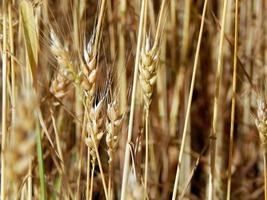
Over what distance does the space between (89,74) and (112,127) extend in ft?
0.27

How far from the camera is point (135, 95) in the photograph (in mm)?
707

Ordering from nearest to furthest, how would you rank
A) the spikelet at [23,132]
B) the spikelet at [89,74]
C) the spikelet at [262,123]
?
the spikelet at [23,132] < the spikelet at [89,74] < the spikelet at [262,123]

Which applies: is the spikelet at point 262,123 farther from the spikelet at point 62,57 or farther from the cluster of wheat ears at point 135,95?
the spikelet at point 62,57

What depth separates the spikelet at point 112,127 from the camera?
0.72 metres

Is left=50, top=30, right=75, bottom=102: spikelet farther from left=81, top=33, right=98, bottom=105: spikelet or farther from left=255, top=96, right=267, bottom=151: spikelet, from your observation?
left=255, top=96, right=267, bottom=151: spikelet

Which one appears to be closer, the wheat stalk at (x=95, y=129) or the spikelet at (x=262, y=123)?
the wheat stalk at (x=95, y=129)

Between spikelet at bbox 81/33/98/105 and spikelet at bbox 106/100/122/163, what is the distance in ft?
0.16

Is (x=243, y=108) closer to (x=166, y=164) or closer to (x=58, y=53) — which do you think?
(x=166, y=164)

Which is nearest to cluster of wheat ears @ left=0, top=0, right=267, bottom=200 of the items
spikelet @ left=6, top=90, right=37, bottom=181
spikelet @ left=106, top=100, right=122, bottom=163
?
spikelet @ left=106, top=100, right=122, bottom=163

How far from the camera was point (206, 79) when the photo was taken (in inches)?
61.4

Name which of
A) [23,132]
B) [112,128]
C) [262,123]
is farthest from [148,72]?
[23,132]

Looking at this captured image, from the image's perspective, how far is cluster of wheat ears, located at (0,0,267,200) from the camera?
2.37 ft

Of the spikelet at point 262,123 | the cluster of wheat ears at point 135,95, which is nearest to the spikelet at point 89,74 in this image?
the cluster of wheat ears at point 135,95

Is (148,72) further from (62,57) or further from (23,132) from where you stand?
(23,132)
